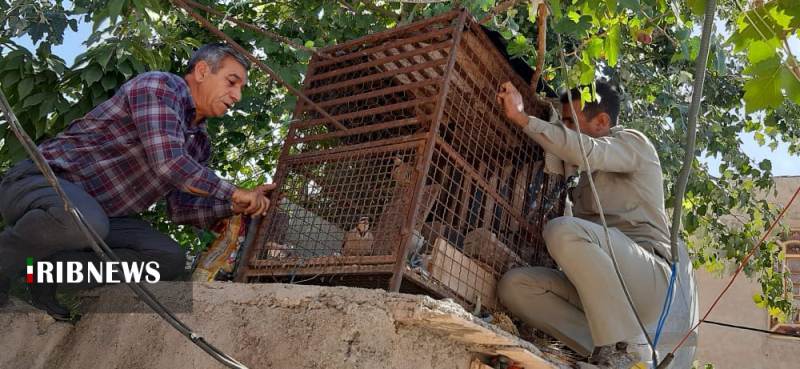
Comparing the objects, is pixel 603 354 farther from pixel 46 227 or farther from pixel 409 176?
pixel 46 227

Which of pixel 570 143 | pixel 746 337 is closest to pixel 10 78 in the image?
pixel 570 143

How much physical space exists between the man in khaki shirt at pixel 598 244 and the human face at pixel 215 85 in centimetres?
127

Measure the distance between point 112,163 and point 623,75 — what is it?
4.25m

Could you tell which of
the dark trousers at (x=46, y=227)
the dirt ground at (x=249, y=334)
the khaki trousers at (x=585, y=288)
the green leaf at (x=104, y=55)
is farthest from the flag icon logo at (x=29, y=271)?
the khaki trousers at (x=585, y=288)

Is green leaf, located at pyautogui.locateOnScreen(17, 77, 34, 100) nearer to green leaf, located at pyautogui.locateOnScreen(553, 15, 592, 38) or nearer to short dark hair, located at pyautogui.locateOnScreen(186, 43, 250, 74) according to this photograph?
short dark hair, located at pyautogui.locateOnScreen(186, 43, 250, 74)

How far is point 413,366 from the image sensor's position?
2.92 meters

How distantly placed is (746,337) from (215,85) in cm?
1115

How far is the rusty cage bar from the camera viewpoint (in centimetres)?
348

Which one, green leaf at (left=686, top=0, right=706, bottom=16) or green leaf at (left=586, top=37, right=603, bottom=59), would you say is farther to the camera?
green leaf at (left=586, top=37, right=603, bottom=59)

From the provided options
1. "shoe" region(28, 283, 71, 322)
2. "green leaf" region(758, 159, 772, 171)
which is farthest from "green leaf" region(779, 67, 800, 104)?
"green leaf" region(758, 159, 772, 171)

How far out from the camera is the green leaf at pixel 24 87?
4273mm

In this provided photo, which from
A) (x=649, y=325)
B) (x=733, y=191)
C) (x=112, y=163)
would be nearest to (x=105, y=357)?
(x=112, y=163)

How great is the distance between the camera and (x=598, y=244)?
11.8 feet

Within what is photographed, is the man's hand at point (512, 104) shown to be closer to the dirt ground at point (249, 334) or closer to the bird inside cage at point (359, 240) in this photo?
the bird inside cage at point (359, 240)
